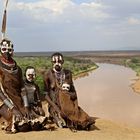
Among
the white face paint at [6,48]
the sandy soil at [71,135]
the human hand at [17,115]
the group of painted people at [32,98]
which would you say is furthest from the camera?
the white face paint at [6,48]

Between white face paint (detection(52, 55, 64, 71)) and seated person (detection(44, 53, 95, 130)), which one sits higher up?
white face paint (detection(52, 55, 64, 71))

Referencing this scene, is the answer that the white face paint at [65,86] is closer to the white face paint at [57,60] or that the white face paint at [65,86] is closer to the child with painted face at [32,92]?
the white face paint at [57,60]

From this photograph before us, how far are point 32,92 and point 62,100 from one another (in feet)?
2.17

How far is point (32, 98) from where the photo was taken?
981 cm

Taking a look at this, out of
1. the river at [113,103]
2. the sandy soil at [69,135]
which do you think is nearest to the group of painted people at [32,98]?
the sandy soil at [69,135]

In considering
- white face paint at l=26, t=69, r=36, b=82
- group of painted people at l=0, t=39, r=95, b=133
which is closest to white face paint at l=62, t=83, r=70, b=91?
group of painted people at l=0, t=39, r=95, b=133

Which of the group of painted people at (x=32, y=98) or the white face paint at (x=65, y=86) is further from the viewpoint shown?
the white face paint at (x=65, y=86)

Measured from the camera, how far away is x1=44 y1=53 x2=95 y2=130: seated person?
9828 mm

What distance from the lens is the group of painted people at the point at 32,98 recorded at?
31.0 ft

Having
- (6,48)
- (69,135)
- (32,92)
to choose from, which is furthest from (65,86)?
(6,48)

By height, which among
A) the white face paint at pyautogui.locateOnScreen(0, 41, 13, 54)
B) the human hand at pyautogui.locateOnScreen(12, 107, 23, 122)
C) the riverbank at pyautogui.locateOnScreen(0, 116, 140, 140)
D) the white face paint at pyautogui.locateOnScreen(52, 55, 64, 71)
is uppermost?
the white face paint at pyautogui.locateOnScreen(0, 41, 13, 54)

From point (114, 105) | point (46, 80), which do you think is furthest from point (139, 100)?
point (46, 80)

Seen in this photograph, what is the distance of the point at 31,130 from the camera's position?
9453 mm

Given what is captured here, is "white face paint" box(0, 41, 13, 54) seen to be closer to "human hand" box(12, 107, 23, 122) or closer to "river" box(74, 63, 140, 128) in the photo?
"human hand" box(12, 107, 23, 122)
